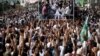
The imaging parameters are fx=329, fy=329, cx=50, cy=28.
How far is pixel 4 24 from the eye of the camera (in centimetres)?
388

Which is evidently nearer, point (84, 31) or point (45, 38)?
point (84, 31)

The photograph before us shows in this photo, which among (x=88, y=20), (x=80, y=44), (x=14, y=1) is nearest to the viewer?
(x=80, y=44)

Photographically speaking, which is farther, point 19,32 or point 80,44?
point 19,32

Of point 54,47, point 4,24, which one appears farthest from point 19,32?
point 54,47

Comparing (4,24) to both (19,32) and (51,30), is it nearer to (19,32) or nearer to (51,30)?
(19,32)

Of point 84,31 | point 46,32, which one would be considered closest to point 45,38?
point 46,32

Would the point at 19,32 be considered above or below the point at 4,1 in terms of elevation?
below

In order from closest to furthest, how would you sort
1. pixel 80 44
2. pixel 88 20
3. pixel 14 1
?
pixel 80 44
pixel 88 20
pixel 14 1

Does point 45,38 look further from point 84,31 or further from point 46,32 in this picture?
point 84,31

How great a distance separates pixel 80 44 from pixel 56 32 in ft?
1.35

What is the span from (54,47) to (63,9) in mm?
466

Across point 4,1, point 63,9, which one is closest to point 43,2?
point 63,9

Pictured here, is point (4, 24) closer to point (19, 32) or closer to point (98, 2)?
point (19, 32)

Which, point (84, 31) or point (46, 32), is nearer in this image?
point (84, 31)
